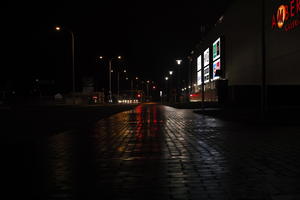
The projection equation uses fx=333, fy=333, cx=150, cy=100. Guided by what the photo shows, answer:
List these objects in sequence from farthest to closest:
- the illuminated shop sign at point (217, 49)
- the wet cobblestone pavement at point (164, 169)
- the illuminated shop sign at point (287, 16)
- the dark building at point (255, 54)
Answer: the illuminated shop sign at point (217, 49)
the dark building at point (255, 54)
the illuminated shop sign at point (287, 16)
the wet cobblestone pavement at point (164, 169)

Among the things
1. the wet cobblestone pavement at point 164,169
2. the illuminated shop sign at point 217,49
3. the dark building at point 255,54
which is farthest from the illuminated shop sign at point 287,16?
the illuminated shop sign at point 217,49

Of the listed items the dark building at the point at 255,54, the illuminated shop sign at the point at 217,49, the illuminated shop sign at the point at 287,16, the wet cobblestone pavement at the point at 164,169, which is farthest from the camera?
the illuminated shop sign at the point at 217,49

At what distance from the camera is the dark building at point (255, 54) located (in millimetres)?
31641

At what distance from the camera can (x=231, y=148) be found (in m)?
8.71

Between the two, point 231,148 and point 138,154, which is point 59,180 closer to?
point 138,154

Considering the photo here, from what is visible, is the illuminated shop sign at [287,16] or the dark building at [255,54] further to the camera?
the dark building at [255,54]

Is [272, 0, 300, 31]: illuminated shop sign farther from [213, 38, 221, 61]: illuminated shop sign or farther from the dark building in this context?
[213, 38, 221, 61]: illuminated shop sign

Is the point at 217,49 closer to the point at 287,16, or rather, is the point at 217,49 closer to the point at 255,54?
the point at 255,54

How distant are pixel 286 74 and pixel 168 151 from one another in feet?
94.3

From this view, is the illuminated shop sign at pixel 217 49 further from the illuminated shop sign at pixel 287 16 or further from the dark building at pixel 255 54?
the illuminated shop sign at pixel 287 16

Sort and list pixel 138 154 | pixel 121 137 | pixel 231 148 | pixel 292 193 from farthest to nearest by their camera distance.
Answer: pixel 121 137
pixel 231 148
pixel 138 154
pixel 292 193

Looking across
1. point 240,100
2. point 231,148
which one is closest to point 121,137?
point 231,148

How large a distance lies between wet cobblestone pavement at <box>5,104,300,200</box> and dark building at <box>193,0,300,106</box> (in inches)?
327

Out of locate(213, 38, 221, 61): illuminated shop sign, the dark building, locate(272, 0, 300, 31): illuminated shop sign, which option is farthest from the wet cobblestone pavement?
locate(213, 38, 221, 61): illuminated shop sign
